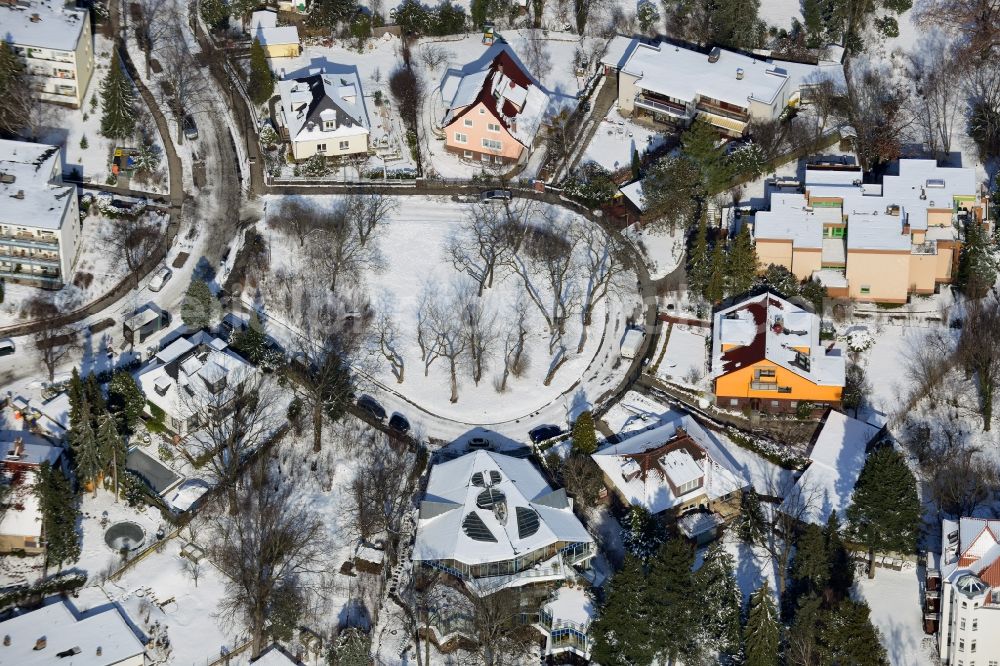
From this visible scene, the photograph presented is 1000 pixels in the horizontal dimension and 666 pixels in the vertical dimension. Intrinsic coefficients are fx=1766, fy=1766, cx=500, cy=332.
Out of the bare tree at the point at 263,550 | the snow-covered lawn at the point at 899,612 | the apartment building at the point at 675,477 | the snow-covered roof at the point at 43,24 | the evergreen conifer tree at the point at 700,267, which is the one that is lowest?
the snow-covered lawn at the point at 899,612

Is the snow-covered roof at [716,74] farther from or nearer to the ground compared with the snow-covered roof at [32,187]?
farther from the ground

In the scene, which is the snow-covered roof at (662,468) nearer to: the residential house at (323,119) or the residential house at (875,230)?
the residential house at (875,230)

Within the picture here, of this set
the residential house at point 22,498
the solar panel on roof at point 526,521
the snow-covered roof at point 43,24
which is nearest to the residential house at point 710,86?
the solar panel on roof at point 526,521

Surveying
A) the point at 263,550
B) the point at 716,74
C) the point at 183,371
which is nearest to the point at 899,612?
the point at 263,550

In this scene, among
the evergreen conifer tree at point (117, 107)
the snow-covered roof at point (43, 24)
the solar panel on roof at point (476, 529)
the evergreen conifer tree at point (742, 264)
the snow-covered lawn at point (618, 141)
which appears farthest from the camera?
the snow-covered lawn at point (618, 141)

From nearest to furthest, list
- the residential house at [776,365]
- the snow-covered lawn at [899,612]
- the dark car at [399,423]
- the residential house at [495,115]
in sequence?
the snow-covered lawn at [899,612] → the dark car at [399,423] → the residential house at [776,365] → the residential house at [495,115]

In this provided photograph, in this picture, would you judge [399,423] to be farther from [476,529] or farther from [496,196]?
[496,196]

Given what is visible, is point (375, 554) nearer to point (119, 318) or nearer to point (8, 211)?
point (119, 318)
